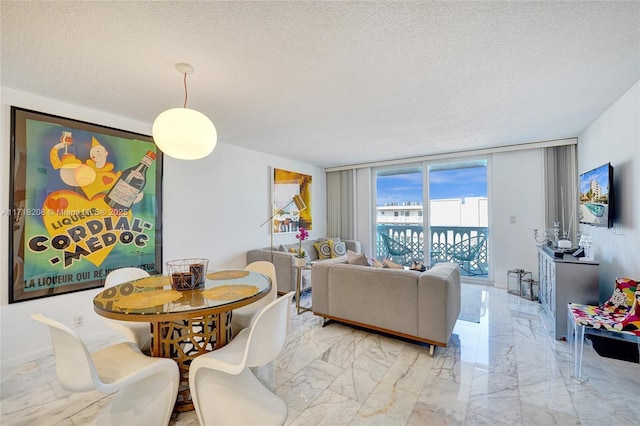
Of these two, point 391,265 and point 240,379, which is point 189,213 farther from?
point 391,265

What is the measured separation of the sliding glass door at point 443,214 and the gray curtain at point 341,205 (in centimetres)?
83

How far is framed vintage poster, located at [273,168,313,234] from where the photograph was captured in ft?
16.6

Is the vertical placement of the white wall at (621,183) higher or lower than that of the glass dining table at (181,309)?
higher

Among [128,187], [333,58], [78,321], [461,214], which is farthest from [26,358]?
[461,214]

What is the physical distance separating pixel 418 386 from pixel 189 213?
325 cm

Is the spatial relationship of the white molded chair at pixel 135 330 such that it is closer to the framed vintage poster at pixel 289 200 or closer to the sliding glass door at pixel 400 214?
the framed vintage poster at pixel 289 200

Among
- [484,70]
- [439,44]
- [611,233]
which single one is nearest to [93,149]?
[439,44]

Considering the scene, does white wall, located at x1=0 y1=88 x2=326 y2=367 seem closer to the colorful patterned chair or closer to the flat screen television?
the colorful patterned chair

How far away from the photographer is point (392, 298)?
2.58 metres

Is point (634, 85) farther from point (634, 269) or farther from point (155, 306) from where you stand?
point (155, 306)

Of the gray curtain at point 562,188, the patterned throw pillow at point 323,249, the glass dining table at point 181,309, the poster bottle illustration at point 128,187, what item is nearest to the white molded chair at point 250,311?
the glass dining table at point 181,309

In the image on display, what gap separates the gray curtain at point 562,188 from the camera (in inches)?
159

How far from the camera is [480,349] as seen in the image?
2.56 m

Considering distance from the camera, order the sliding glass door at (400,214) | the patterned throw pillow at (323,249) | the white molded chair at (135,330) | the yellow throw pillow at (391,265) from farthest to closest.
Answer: the sliding glass door at (400,214)
the patterned throw pillow at (323,249)
the yellow throw pillow at (391,265)
the white molded chair at (135,330)
